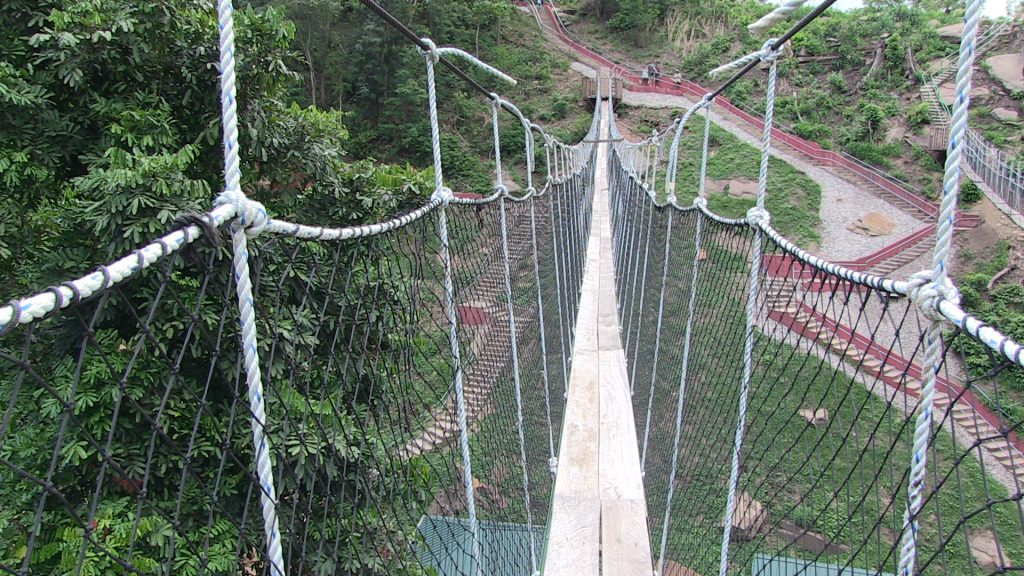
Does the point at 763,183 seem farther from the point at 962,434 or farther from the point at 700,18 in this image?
the point at 700,18

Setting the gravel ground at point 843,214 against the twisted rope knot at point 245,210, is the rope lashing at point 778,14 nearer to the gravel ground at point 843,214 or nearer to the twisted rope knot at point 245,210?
the twisted rope knot at point 245,210

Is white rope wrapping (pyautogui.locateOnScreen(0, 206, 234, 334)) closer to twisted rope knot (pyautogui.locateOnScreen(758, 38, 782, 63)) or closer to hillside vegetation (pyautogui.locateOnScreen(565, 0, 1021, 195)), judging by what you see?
twisted rope knot (pyautogui.locateOnScreen(758, 38, 782, 63))

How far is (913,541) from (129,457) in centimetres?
207

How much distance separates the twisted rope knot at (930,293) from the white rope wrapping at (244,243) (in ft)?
2.18

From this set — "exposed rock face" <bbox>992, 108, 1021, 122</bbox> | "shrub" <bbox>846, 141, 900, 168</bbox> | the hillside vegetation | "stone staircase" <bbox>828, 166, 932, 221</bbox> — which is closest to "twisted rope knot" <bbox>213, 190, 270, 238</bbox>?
the hillside vegetation

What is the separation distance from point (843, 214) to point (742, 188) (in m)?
1.74

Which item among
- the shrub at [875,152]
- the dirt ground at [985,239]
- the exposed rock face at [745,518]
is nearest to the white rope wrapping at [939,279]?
the exposed rock face at [745,518]

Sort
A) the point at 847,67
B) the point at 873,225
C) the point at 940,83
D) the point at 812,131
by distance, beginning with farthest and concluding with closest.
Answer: the point at 847,67 → the point at 812,131 → the point at 940,83 → the point at 873,225

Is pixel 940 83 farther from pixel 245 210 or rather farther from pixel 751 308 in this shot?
pixel 245 210

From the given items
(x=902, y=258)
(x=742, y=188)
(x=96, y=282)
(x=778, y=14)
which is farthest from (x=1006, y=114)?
(x=96, y=282)

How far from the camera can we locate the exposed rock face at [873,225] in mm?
9719

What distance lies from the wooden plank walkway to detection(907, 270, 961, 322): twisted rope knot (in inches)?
69.9

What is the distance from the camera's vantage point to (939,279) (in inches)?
24.3

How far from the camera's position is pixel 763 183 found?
3.97 feet
